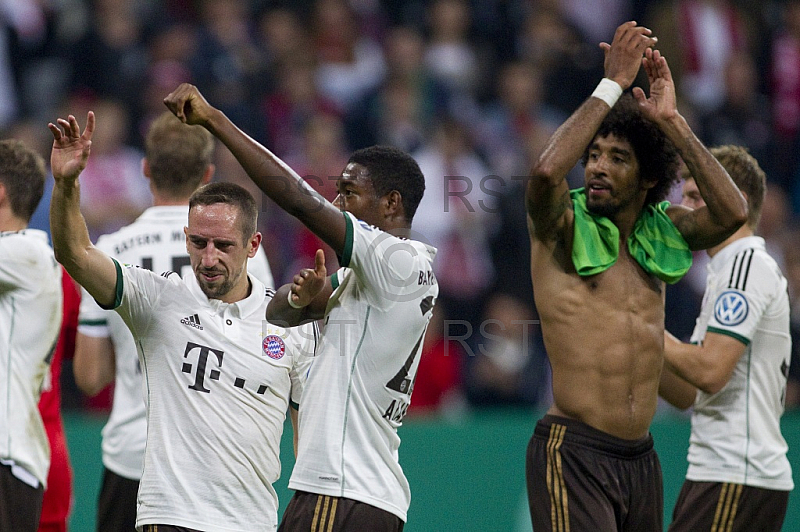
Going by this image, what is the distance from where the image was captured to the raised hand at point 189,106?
12.3 feet

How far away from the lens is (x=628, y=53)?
4.48m

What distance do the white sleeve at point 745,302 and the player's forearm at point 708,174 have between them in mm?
819

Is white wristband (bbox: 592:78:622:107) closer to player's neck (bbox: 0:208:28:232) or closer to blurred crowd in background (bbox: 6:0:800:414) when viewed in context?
player's neck (bbox: 0:208:28:232)

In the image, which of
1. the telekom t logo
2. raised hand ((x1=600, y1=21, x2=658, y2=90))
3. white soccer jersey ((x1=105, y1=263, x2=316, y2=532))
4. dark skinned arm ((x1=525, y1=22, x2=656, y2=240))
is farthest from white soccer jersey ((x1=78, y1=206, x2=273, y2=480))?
raised hand ((x1=600, y1=21, x2=658, y2=90))

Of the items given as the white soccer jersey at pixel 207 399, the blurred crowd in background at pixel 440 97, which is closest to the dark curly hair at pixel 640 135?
the white soccer jersey at pixel 207 399

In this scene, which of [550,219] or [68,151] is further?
[550,219]

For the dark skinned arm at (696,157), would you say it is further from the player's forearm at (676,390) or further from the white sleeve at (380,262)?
the white sleeve at (380,262)

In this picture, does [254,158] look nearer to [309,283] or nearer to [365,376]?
[309,283]

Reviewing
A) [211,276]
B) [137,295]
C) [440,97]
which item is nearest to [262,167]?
[211,276]

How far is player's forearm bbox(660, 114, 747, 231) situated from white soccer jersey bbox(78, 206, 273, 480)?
2085 mm

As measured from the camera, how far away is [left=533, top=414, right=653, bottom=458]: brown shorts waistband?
4.43 metres

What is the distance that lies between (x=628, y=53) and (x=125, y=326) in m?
2.80

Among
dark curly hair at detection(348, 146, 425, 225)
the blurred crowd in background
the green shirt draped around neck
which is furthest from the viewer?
the blurred crowd in background

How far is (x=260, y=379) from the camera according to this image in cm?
425
